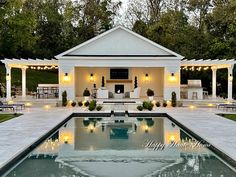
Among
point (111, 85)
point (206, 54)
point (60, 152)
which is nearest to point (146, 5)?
point (206, 54)

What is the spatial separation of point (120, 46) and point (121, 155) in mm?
15781

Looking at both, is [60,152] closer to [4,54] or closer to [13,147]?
[13,147]

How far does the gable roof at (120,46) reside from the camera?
24.1 m

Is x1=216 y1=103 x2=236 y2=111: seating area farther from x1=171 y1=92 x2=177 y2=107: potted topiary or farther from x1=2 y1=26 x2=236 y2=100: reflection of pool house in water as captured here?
x1=2 y1=26 x2=236 y2=100: reflection of pool house in water

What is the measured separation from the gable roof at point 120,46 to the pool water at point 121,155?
10.7 m

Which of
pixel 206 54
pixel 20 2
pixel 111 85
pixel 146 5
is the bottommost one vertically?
pixel 111 85

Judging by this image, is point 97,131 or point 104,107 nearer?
point 97,131

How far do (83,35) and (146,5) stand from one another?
8.34 meters

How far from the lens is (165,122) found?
52.9 ft

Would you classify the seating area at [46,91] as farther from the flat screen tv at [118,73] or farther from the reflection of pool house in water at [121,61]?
the flat screen tv at [118,73]

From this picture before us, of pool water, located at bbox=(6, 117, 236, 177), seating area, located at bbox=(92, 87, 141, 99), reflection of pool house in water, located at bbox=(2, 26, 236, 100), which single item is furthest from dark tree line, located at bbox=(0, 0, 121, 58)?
pool water, located at bbox=(6, 117, 236, 177)

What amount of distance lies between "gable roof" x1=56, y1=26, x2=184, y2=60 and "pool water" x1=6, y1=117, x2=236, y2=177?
419 inches

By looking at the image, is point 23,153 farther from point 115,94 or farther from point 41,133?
point 115,94

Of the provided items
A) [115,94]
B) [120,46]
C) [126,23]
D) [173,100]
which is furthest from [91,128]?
[126,23]
